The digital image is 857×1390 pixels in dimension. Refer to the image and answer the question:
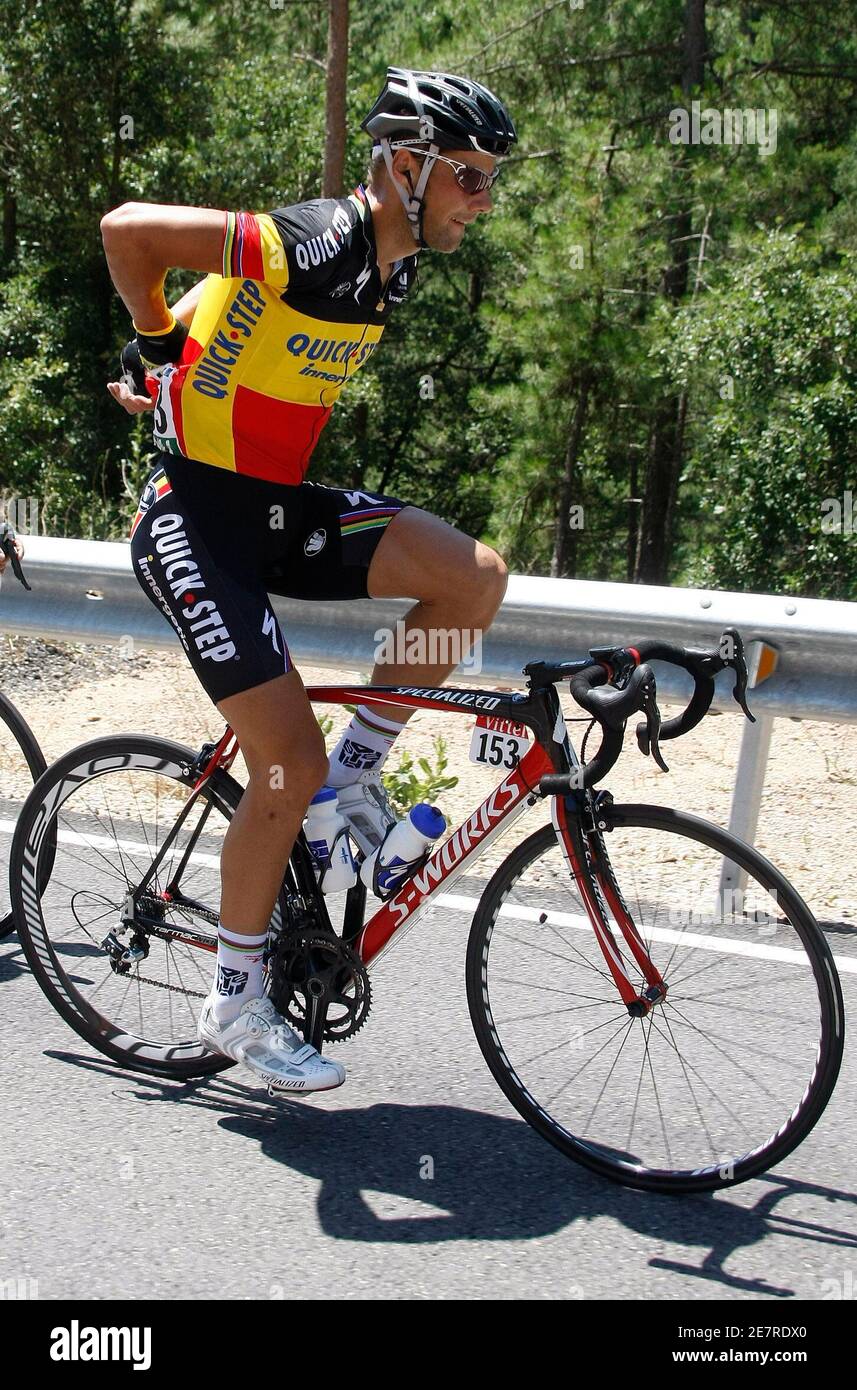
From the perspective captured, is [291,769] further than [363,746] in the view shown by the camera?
No

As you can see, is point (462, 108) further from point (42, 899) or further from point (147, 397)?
point (42, 899)

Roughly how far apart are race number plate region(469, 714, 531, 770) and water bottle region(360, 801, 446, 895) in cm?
21

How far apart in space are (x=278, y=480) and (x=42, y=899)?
1.34m

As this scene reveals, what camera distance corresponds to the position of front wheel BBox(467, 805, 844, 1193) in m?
3.20

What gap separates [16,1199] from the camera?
314 cm

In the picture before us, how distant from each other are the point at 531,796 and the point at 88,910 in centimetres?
151

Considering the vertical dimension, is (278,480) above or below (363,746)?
above

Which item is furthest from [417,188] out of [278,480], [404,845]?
[404,845]

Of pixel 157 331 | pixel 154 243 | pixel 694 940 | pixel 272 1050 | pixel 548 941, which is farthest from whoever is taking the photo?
pixel 694 940

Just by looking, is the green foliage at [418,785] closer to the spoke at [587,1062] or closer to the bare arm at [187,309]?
the spoke at [587,1062]

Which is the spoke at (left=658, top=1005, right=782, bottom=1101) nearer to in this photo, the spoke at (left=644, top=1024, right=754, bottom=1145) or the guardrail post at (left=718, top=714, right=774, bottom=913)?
the spoke at (left=644, top=1024, right=754, bottom=1145)

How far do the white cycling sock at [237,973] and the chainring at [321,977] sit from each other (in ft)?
0.21

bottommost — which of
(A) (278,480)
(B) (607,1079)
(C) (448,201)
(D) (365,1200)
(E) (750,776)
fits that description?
(D) (365,1200)

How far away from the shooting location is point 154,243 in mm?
3098
